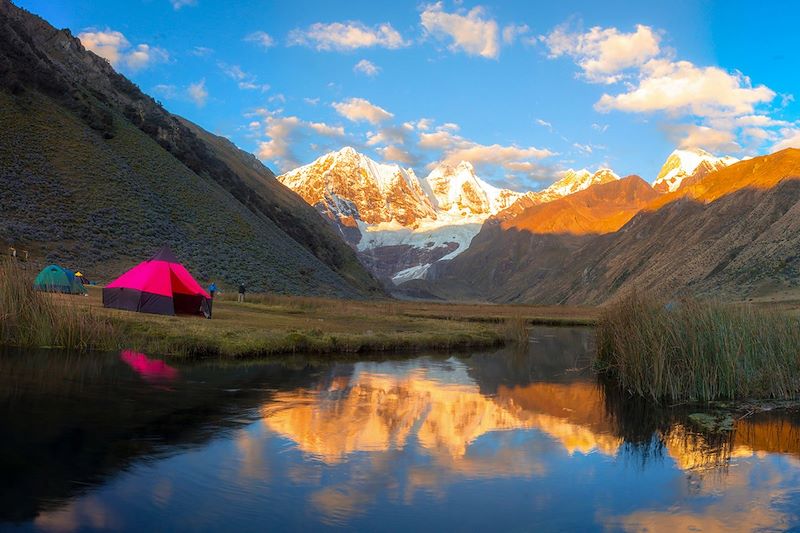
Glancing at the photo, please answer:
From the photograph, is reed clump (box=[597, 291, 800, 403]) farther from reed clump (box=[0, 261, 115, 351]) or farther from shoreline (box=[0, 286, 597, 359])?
reed clump (box=[0, 261, 115, 351])

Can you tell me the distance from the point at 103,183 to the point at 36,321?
159 feet

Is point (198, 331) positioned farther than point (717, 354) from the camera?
Yes

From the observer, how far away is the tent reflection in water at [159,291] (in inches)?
1378

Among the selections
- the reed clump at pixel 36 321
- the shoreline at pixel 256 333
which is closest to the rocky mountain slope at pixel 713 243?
the shoreline at pixel 256 333

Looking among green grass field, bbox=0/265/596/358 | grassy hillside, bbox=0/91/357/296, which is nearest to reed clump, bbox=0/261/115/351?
green grass field, bbox=0/265/596/358

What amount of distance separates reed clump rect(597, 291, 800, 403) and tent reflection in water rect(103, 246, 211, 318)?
2416cm

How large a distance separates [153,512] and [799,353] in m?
20.7

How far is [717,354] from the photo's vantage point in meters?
21.0

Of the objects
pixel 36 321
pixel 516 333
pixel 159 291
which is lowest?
pixel 516 333

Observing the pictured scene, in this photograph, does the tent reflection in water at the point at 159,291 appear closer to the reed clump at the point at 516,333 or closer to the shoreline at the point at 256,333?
the shoreline at the point at 256,333

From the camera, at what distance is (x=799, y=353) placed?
Answer: 2164 cm

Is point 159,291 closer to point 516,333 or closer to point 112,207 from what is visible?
point 516,333

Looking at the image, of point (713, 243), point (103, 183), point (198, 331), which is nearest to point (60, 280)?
point (198, 331)

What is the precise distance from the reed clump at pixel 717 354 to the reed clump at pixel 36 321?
2051 centimetres
